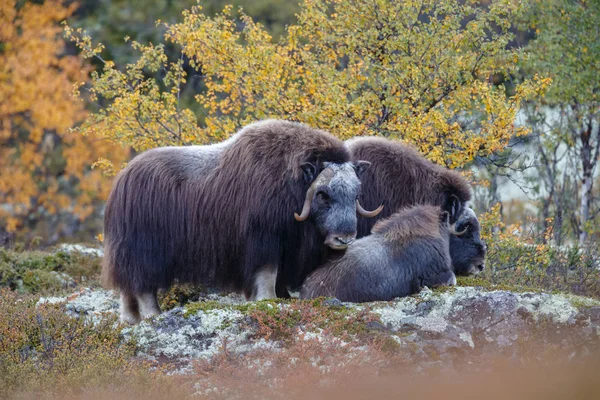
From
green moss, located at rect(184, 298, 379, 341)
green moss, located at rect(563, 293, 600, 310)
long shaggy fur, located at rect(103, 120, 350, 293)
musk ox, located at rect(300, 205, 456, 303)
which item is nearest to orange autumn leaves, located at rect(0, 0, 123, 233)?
long shaggy fur, located at rect(103, 120, 350, 293)

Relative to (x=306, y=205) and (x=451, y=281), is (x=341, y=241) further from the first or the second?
(x=451, y=281)

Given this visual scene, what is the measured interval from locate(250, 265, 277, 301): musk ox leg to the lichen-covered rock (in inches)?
27.1

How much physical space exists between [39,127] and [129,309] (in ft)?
32.6

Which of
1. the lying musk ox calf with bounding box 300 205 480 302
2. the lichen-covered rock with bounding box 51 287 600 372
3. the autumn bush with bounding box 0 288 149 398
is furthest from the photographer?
the lying musk ox calf with bounding box 300 205 480 302

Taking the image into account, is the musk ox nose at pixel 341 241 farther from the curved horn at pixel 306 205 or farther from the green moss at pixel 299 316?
the green moss at pixel 299 316

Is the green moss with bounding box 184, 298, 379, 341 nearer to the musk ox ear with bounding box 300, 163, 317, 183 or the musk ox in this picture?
the musk ox

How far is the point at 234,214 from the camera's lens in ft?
20.8

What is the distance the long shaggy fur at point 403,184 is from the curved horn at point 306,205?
73 centimetres

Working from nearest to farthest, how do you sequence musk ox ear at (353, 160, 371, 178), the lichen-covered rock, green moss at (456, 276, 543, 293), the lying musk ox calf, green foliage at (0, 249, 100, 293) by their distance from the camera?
the lichen-covered rock, green moss at (456, 276, 543, 293), the lying musk ox calf, musk ox ear at (353, 160, 371, 178), green foliage at (0, 249, 100, 293)

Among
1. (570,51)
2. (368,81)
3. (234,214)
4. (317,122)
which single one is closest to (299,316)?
(234,214)

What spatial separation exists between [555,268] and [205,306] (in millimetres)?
3991

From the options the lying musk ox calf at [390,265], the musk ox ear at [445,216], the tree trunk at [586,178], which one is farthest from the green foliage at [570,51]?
the lying musk ox calf at [390,265]

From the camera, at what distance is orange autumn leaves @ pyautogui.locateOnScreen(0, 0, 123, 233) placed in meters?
15.5

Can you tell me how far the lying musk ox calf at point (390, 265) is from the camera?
6.07m
